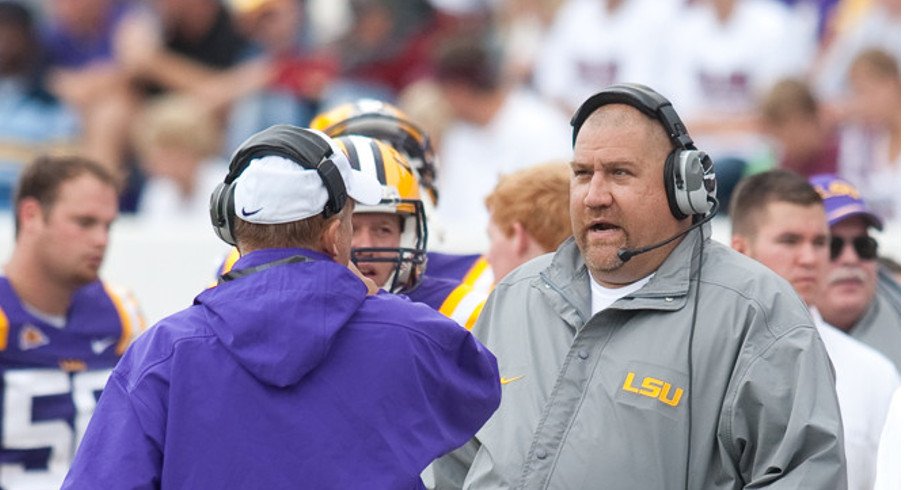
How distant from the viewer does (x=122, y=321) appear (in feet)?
20.9

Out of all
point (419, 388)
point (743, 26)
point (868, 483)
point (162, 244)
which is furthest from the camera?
point (743, 26)

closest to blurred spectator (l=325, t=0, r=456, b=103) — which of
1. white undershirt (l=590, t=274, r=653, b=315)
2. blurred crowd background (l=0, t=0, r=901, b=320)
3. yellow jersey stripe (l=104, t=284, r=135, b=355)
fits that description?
blurred crowd background (l=0, t=0, r=901, b=320)

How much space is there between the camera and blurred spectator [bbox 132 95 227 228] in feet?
33.5

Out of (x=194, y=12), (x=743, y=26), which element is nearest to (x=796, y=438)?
(x=743, y=26)

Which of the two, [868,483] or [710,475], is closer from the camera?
[710,475]

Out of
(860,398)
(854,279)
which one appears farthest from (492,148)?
(860,398)

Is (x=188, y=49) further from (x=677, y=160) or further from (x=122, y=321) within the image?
(x=677, y=160)

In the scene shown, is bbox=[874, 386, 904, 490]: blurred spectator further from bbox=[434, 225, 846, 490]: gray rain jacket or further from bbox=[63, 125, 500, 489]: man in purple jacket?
bbox=[63, 125, 500, 489]: man in purple jacket

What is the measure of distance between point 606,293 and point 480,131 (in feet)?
20.0

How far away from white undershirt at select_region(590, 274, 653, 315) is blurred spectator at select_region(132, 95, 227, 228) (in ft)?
20.8

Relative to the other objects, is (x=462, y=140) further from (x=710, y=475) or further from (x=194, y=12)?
(x=710, y=475)

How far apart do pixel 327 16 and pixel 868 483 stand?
676cm

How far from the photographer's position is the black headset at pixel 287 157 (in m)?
3.43

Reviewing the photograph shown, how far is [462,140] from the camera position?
1002 cm
